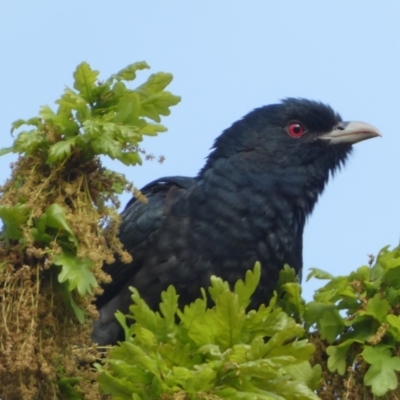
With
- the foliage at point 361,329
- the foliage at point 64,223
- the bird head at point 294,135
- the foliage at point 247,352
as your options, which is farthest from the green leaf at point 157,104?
the bird head at point 294,135

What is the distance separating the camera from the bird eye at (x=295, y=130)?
7.75 m

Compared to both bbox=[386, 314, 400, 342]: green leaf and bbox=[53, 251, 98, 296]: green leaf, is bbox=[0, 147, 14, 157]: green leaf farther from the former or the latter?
bbox=[386, 314, 400, 342]: green leaf

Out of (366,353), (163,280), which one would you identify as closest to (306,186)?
(163,280)

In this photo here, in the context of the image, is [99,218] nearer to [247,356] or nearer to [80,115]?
[80,115]

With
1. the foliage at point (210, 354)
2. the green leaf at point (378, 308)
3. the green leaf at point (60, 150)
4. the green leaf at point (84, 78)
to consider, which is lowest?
the foliage at point (210, 354)

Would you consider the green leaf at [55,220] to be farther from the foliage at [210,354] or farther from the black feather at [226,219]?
the black feather at [226,219]

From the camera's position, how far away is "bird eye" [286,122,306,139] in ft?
25.4

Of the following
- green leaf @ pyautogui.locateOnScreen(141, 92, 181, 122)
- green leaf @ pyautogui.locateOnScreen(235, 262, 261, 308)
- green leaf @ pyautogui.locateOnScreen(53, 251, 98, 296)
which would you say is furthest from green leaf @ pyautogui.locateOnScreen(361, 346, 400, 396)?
green leaf @ pyautogui.locateOnScreen(141, 92, 181, 122)

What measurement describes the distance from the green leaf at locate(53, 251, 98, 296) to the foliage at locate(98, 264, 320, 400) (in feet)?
0.96

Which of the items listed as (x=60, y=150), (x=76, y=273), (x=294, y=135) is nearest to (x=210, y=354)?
(x=76, y=273)

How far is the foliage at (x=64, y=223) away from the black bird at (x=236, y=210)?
1.33 m

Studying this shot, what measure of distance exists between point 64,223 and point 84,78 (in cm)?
79

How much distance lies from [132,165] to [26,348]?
1078mm

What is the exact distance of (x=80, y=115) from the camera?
18.3 ft
